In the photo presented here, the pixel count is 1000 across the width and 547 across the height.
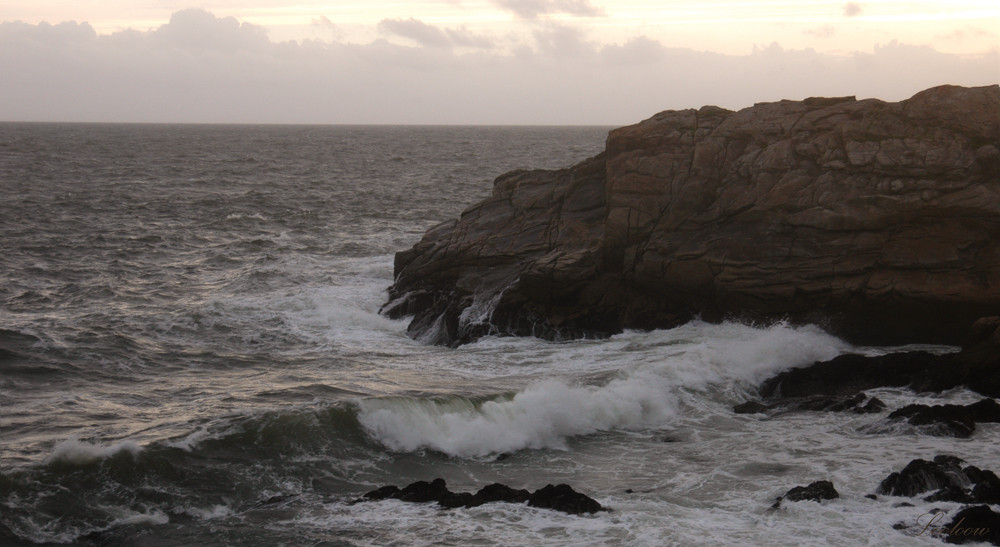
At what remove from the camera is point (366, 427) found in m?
13.7

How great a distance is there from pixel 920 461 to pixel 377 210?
3201 cm

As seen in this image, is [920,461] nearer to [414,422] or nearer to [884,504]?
[884,504]

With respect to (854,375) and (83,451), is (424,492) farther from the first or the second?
(854,375)

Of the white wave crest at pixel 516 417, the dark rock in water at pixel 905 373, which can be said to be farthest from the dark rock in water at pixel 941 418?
the white wave crest at pixel 516 417

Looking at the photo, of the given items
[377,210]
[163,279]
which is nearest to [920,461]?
[163,279]

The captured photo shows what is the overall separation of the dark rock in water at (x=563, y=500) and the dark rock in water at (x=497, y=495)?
15 cm

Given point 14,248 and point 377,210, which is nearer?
point 14,248

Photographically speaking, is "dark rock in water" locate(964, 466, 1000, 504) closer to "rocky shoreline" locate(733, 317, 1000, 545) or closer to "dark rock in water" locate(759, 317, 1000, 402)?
"rocky shoreline" locate(733, 317, 1000, 545)

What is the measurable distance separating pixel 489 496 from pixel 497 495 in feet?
0.33

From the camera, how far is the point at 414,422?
13750mm

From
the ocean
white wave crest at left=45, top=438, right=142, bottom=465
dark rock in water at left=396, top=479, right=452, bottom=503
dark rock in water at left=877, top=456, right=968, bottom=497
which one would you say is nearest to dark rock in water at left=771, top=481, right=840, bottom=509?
the ocean

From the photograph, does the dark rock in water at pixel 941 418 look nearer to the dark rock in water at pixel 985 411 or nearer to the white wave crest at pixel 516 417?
the dark rock in water at pixel 985 411

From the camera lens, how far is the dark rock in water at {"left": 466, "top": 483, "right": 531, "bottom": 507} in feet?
35.5

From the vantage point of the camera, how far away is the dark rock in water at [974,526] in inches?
361
